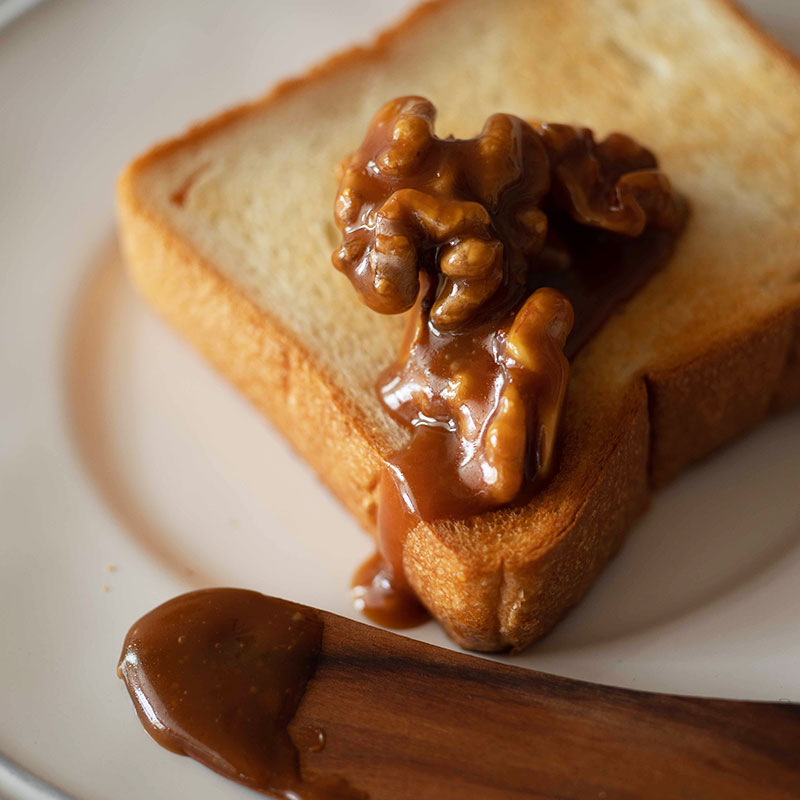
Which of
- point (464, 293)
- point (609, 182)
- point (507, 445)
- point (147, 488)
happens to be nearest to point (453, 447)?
point (507, 445)

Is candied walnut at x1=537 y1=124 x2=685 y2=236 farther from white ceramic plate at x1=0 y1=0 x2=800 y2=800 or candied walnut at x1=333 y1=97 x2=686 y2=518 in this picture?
white ceramic plate at x1=0 y1=0 x2=800 y2=800

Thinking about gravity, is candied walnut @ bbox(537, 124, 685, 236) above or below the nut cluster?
below

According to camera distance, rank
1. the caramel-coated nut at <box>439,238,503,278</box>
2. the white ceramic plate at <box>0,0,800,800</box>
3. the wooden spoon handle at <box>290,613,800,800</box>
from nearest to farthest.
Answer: the wooden spoon handle at <box>290,613,800,800</box>
the caramel-coated nut at <box>439,238,503,278</box>
the white ceramic plate at <box>0,0,800,800</box>

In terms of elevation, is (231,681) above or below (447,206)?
below

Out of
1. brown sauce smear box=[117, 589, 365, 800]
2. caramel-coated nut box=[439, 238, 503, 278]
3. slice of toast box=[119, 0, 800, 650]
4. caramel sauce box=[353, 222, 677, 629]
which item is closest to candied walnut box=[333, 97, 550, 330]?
caramel-coated nut box=[439, 238, 503, 278]

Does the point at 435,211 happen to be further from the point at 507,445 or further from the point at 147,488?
the point at 147,488

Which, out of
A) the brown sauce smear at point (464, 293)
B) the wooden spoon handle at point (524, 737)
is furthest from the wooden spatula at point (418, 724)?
the brown sauce smear at point (464, 293)

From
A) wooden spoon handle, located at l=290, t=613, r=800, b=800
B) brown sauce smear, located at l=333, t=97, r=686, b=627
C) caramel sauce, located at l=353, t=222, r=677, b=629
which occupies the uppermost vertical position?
brown sauce smear, located at l=333, t=97, r=686, b=627
